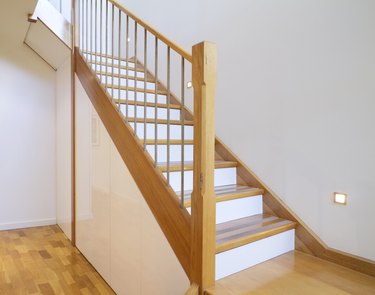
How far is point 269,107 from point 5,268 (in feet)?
8.95

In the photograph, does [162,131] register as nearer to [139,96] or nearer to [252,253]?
[139,96]

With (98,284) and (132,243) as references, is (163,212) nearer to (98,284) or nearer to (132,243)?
(132,243)

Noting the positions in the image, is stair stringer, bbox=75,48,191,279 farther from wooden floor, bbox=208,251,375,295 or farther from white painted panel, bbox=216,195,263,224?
white painted panel, bbox=216,195,263,224

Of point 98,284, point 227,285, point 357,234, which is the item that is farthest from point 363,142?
point 98,284

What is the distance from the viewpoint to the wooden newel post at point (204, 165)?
137 centimetres

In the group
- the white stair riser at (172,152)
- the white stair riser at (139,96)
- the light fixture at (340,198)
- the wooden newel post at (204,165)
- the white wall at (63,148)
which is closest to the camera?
the wooden newel post at (204,165)

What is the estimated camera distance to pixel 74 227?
3.19m

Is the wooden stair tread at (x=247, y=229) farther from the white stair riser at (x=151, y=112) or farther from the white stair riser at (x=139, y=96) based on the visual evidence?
the white stair riser at (x=139, y=96)

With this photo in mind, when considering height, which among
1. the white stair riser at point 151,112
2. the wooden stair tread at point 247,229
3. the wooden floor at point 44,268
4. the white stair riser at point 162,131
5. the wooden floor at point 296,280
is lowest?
the wooden floor at point 44,268

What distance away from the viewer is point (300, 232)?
2.00 m

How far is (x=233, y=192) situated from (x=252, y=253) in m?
0.50

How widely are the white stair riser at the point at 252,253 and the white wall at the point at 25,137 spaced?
10.5 ft

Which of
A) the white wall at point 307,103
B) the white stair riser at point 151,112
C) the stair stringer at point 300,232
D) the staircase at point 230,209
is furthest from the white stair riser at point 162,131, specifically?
the stair stringer at point 300,232

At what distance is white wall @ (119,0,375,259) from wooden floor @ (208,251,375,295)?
19 centimetres
